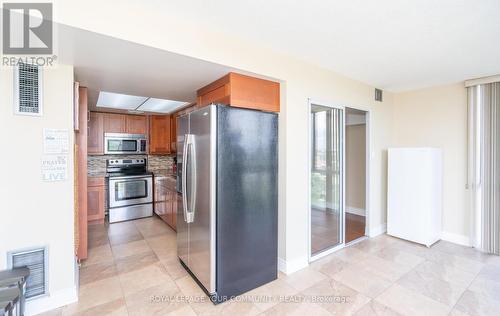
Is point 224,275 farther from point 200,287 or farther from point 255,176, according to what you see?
point 255,176

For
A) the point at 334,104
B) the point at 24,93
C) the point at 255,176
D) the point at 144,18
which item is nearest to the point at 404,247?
the point at 334,104

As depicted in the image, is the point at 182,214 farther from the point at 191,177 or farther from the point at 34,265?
the point at 34,265

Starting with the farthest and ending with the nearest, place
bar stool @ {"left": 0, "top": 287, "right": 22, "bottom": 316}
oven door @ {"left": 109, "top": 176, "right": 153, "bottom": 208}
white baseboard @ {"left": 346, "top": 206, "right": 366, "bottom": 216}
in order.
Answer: white baseboard @ {"left": 346, "top": 206, "right": 366, "bottom": 216}
oven door @ {"left": 109, "top": 176, "right": 153, "bottom": 208}
bar stool @ {"left": 0, "top": 287, "right": 22, "bottom": 316}

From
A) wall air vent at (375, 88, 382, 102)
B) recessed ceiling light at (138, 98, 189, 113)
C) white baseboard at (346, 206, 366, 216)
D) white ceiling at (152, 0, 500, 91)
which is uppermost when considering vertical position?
white ceiling at (152, 0, 500, 91)

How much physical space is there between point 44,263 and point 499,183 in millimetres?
5427

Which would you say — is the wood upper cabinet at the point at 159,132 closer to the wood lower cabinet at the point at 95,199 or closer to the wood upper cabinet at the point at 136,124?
the wood upper cabinet at the point at 136,124

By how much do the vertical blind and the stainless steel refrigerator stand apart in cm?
314

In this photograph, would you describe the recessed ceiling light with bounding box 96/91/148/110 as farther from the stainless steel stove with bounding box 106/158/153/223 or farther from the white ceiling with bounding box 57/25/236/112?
the stainless steel stove with bounding box 106/158/153/223

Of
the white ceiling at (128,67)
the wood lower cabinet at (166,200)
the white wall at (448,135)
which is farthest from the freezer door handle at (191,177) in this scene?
the white wall at (448,135)

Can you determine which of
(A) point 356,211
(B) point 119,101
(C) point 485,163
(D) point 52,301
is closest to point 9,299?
(D) point 52,301

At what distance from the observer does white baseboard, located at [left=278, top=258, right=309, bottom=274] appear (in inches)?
103

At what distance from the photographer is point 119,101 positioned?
372cm

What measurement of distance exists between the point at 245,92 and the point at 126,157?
3.92 metres

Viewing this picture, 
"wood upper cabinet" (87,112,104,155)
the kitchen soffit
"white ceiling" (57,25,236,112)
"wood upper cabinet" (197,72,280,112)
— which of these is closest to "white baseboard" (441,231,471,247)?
"wood upper cabinet" (197,72,280,112)
